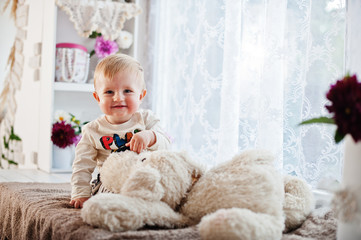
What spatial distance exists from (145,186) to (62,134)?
156 centimetres

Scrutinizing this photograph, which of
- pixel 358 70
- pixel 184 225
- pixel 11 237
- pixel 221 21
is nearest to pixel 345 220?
pixel 184 225

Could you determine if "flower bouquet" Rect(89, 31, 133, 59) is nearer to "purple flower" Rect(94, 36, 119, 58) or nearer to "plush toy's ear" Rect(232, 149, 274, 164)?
"purple flower" Rect(94, 36, 119, 58)

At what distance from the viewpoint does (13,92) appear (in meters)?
3.16

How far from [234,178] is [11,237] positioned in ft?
2.69

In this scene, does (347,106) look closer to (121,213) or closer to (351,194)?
(351,194)

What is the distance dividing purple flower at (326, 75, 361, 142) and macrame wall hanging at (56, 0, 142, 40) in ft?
6.04

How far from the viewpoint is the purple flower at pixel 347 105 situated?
Result: 85 cm

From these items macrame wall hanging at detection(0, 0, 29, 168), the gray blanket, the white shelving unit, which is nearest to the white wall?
macrame wall hanging at detection(0, 0, 29, 168)

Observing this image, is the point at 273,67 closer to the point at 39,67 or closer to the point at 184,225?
the point at 184,225

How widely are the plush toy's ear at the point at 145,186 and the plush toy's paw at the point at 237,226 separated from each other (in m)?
0.14

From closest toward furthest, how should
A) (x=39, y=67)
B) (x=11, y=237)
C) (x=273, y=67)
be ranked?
(x=11, y=237), (x=273, y=67), (x=39, y=67)

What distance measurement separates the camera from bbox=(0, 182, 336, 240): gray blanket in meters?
0.93

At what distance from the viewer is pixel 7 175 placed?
2146 millimetres

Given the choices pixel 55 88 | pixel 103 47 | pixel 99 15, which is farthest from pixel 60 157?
pixel 99 15
